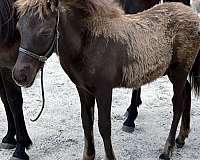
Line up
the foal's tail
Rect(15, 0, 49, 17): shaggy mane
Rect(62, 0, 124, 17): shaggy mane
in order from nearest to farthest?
Rect(15, 0, 49, 17): shaggy mane, Rect(62, 0, 124, 17): shaggy mane, the foal's tail

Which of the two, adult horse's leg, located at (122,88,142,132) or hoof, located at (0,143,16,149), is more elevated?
adult horse's leg, located at (122,88,142,132)

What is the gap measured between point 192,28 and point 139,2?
0.80 meters

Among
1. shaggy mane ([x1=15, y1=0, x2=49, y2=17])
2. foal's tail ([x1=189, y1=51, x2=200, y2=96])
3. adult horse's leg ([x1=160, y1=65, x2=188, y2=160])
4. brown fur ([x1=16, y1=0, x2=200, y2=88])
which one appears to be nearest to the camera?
shaggy mane ([x1=15, y1=0, x2=49, y2=17])

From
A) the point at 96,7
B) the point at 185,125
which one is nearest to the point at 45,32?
the point at 96,7

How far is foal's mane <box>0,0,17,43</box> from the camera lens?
3.08 metres

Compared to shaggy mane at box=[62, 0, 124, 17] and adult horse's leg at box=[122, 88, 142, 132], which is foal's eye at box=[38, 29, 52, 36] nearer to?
shaggy mane at box=[62, 0, 124, 17]

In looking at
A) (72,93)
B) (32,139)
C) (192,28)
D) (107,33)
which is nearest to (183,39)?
(192,28)

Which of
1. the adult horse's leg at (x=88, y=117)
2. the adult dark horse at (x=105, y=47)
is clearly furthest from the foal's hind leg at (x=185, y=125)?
the adult horse's leg at (x=88, y=117)

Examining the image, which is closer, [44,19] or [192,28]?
[44,19]

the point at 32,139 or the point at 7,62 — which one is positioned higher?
the point at 7,62

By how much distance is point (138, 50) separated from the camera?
300cm

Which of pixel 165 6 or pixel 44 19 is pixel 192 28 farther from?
pixel 44 19

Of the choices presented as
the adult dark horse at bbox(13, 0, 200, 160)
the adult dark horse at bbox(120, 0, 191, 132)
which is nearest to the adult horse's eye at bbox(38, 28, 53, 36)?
the adult dark horse at bbox(13, 0, 200, 160)

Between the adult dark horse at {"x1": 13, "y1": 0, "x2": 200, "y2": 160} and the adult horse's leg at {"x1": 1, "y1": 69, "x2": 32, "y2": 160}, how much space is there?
602 millimetres
